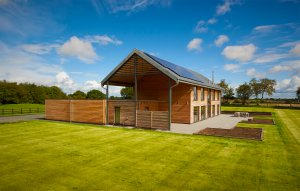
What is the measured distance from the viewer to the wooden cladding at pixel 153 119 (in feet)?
57.2

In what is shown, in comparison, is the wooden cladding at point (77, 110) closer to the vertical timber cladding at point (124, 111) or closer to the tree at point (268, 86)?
the vertical timber cladding at point (124, 111)

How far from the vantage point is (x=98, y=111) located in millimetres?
21312

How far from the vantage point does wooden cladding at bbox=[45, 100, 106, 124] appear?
69.8 ft

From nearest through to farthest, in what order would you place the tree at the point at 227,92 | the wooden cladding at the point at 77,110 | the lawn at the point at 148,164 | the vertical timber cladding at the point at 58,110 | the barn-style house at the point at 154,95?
the lawn at the point at 148,164 → the barn-style house at the point at 154,95 → the wooden cladding at the point at 77,110 → the vertical timber cladding at the point at 58,110 → the tree at the point at 227,92

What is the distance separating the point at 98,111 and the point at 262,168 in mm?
16825

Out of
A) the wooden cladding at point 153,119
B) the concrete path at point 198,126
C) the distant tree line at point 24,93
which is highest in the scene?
the distant tree line at point 24,93

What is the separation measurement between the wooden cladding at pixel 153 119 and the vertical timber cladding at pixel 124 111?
103cm

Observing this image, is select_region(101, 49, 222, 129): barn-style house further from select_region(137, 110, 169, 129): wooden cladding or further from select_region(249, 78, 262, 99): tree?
select_region(249, 78, 262, 99): tree

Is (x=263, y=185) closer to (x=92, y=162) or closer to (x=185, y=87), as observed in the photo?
(x=92, y=162)

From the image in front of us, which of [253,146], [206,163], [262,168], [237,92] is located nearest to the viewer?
[262,168]

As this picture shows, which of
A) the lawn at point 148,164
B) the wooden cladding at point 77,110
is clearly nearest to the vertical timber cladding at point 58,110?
the wooden cladding at point 77,110

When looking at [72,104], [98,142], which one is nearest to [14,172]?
[98,142]

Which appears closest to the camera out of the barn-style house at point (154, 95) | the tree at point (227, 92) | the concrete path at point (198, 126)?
the concrete path at point (198, 126)

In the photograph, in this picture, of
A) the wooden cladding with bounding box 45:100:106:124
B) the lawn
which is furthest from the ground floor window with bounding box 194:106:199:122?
the wooden cladding with bounding box 45:100:106:124
